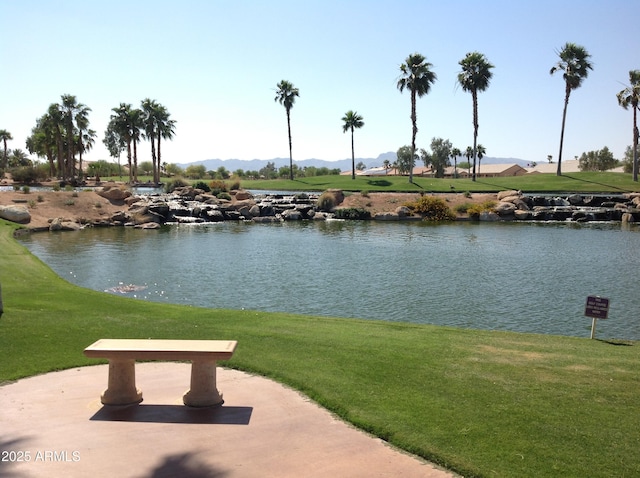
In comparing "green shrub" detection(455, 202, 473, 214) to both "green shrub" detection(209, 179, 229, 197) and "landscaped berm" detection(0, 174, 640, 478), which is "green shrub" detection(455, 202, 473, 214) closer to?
"green shrub" detection(209, 179, 229, 197)

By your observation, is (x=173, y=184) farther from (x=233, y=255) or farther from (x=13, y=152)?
(x=13, y=152)

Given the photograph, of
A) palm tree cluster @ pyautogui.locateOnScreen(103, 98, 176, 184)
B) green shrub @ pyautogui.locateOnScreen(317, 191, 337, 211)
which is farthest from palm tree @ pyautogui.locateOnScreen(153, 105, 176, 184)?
green shrub @ pyautogui.locateOnScreen(317, 191, 337, 211)

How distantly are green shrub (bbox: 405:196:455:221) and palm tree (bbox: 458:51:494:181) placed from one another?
2267 centimetres

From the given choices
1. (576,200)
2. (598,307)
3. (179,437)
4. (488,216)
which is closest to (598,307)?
(598,307)

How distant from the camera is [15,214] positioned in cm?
4225

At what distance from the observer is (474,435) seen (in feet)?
22.6

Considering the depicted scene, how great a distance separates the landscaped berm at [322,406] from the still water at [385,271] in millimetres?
5668

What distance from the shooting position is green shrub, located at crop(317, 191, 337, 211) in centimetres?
5750

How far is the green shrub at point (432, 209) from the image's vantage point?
53781 millimetres

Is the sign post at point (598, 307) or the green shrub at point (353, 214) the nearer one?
the sign post at point (598, 307)

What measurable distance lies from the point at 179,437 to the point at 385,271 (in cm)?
1930

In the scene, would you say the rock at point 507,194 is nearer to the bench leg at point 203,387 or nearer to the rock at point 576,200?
the rock at point 576,200

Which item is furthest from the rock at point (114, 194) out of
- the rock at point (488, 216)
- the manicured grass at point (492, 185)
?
the rock at point (488, 216)

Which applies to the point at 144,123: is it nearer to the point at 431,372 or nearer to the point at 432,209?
the point at 432,209
